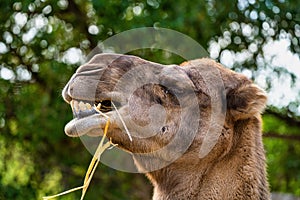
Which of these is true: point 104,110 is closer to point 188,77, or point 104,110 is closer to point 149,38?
point 188,77

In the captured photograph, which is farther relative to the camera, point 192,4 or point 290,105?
point 290,105

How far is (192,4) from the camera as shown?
8.47 m

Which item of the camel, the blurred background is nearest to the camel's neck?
the camel

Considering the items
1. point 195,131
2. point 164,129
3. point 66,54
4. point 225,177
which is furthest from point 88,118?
point 66,54

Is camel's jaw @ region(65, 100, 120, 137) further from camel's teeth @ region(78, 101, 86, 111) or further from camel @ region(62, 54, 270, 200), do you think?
camel @ region(62, 54, 270, 200)

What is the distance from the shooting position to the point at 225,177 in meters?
4.73

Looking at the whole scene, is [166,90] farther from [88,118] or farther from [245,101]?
[88,118]

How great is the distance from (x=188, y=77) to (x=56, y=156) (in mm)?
5369

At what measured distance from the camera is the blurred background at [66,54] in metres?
8.53

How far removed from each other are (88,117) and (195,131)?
77cm

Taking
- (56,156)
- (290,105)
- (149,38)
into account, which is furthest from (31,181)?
(290,105)

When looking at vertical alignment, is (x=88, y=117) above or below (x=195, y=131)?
above

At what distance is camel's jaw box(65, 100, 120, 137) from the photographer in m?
4.30

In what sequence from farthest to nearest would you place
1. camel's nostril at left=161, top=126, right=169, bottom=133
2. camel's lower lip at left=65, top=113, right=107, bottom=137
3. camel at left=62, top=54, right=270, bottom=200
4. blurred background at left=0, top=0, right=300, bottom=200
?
1. blurred background at left=0, top=0, right=300, bottom=200
2. camel's nostril at left=161, top=126, right=169, bottom=133
3. camel at left=62, top=54, right=270, bottom=200
4. camel's lower lip at left=65, top=113, right=107, bottom=137
